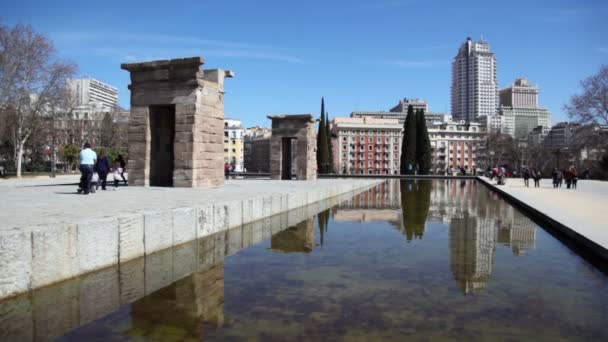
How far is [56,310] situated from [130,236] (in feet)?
7.14

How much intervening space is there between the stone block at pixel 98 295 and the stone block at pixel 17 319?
48 centimetres

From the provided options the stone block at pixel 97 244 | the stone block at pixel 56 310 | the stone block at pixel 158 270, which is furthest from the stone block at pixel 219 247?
the stone block at pixel 56 310

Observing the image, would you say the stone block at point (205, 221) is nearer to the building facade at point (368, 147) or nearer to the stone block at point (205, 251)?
the stone block at point (205, 251)

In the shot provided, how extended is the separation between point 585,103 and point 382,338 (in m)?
50.3

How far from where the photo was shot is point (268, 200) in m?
13.0

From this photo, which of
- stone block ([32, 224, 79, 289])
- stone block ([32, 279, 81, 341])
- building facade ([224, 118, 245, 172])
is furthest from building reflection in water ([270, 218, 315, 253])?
building facade ([224, 118, 245, 172])

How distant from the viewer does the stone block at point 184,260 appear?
688cm

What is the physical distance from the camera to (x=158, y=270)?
6.94m

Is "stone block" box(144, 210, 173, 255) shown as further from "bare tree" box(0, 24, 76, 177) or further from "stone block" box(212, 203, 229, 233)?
"bare tree" box(0, 24, 76, 177)

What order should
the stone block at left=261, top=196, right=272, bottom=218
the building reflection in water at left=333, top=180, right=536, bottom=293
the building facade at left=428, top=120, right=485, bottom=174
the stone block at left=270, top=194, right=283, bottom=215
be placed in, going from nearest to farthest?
the building reflection in water at left=333, top=180, right=536, bottom=293, the stone block at left=261, top=196, right=272, bottom=218, the stone block at left=270, top=194, right=283, bottom=215, the building facade at left=428, top=120, right=485, bottom=174

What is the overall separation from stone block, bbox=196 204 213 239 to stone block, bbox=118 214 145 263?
1.81 m

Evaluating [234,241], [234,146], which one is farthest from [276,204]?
[234,146]

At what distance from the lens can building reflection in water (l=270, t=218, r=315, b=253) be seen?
8.84 m

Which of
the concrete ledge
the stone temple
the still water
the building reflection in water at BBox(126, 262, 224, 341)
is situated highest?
the stone temple
